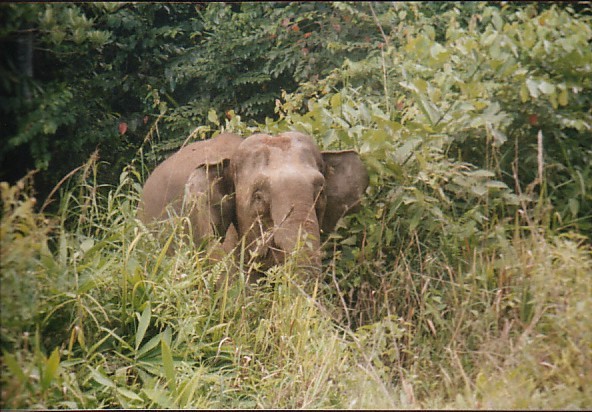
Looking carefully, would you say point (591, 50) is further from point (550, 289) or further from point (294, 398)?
point (294, 398)

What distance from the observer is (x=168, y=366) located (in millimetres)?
3934

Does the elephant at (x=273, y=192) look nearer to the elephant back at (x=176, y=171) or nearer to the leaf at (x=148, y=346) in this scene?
the elephant back at (x=176, y=171)

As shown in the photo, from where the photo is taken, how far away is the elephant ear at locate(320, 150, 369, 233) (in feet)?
17.2

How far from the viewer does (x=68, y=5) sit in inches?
153

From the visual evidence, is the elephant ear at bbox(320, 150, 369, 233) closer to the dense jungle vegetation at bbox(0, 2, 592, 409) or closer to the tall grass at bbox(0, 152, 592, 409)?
the dense jungle vegetation at bbox(0, 2, 592, 409)

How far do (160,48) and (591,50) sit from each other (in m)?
2.86

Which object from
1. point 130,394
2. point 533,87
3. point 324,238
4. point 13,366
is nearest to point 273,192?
point 324,238

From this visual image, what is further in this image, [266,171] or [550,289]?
[266,171]

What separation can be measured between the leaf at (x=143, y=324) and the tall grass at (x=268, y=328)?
0.04ft

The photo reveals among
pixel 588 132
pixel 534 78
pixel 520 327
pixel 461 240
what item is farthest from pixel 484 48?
pixel 520 327

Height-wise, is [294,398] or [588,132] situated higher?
[588,132]

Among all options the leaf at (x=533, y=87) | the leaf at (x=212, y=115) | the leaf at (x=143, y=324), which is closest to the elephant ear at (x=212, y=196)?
the leaf at (x=212, y=115)

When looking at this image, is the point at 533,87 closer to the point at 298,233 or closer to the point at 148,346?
the point at 298,233

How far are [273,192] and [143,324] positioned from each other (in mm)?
1283
